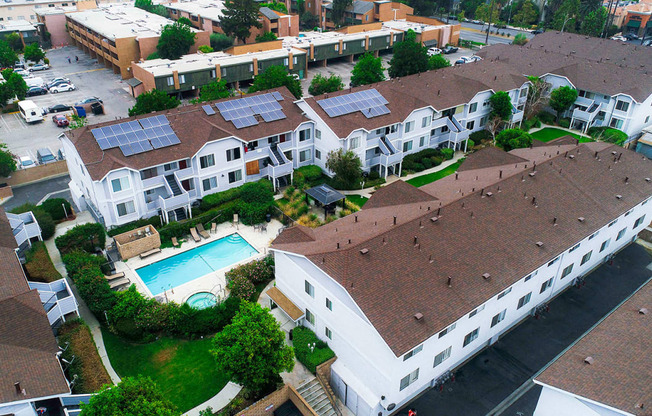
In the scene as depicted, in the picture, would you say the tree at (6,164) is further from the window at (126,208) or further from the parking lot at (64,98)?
the window at (126,208)

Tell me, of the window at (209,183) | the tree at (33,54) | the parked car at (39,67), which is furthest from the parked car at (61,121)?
the tree at (33,54)

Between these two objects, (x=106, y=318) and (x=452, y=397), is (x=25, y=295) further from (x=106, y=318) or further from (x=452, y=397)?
(x=452, y=397)

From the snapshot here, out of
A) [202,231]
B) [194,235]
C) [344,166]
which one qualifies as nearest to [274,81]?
[344,166]

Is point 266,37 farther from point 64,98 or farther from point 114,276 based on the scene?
point 114,276

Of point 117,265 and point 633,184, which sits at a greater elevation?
point 633,184

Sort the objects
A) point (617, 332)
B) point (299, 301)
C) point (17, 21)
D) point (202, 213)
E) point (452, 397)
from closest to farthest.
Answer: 1. point (617, 332)
2. point (452, 397)
3. point (299, 301)
4. point (202, 213)
5. point (17, 21)

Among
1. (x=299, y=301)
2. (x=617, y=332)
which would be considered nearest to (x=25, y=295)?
(x=299, y=301)
